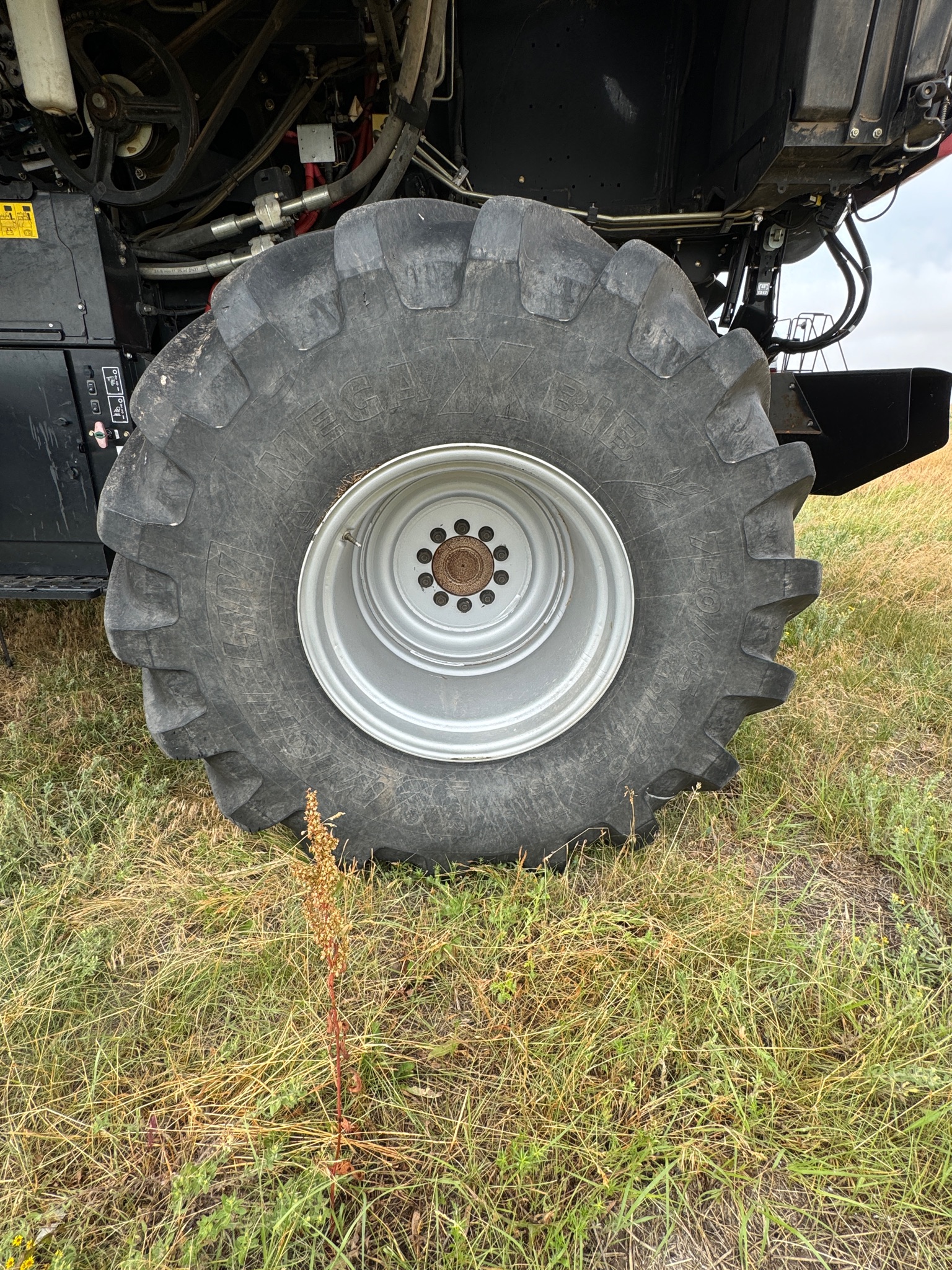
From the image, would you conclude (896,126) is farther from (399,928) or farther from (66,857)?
(66,857)

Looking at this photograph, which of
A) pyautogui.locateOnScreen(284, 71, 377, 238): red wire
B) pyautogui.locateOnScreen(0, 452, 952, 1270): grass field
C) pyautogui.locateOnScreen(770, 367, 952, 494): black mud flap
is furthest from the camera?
pyautogui.locateOnScreen(770, 367, 952, 494): black mud flap

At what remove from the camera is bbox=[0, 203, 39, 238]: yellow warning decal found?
1.77 m

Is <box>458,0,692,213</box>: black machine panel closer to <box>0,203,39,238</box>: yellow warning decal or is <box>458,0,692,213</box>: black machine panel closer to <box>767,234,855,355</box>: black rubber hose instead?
<box>767,234,855,355</box>: black rubber hose

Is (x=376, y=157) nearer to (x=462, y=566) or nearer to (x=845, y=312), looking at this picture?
(x=462, y=566)

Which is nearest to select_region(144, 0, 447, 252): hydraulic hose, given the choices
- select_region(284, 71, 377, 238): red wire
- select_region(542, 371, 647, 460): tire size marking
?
select_region(284, 71, 377, 238): red wire

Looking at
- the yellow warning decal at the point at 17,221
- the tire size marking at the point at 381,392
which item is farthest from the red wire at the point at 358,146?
the tire size marking at the point at 381,392

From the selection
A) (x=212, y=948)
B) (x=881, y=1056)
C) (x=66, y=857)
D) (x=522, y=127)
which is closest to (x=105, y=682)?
(x=66, y=857)

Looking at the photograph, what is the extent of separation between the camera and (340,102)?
2191mm

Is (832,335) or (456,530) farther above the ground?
(832,335)

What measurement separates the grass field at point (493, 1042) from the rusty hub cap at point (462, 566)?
2.41ft

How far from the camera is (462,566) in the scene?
1866 millimetres

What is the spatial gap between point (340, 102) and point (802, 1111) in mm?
2846

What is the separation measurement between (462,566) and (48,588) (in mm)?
1159

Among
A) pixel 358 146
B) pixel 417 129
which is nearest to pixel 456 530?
pixel 417 129
